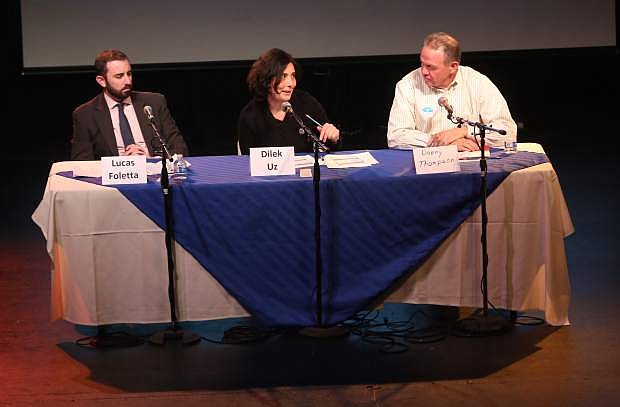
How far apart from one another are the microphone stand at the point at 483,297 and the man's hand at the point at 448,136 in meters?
0.20

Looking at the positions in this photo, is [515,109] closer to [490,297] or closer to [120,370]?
[490,297]

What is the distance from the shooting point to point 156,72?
399 inches

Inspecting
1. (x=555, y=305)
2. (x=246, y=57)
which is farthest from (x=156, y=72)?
(x=555, y=305)

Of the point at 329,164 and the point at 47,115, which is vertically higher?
the point at 47,115

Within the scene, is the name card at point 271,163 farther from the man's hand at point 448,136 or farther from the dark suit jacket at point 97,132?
the dark suit jacket at point 97,132

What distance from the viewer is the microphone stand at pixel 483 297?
15.3 ft

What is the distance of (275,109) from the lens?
551 centimetres

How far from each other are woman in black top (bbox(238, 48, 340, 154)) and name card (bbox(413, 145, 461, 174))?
2.37 feet

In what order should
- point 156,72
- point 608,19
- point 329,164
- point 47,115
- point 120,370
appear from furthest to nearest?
point 47,115, point 156,72, point 608,19, point 329,164, point 120,370

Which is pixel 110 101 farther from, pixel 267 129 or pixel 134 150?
pixel 267 129

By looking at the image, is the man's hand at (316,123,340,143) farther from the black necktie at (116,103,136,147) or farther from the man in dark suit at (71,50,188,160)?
the black necktie at (116,103,136,147)

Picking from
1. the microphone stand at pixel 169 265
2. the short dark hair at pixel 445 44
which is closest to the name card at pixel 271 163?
the microphone stand at pixel 169 265

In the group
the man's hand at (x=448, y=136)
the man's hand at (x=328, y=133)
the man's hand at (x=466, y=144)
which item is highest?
the man's hand at (x=328, y=133)

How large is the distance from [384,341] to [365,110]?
5659mm
